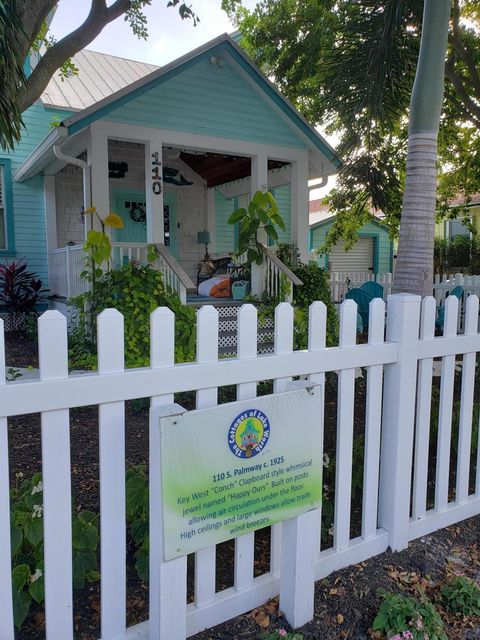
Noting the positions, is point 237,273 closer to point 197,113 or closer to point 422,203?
point 197,113

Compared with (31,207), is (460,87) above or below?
above

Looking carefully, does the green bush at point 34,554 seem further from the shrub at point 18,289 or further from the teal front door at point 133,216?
the teal front door at point 133,216

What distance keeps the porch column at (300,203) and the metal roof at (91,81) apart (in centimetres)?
458

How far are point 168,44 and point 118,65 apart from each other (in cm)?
271

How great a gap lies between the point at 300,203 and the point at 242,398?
688 cm

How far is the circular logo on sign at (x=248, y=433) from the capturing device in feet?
5.31

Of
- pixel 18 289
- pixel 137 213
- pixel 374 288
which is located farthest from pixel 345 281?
pixel 18 289

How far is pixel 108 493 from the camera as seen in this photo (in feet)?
5.19

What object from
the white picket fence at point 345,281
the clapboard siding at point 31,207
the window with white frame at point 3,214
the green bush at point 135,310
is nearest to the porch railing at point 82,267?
the clapboard siding at point 31,207

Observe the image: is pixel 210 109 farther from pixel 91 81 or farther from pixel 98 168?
pixel 91 81

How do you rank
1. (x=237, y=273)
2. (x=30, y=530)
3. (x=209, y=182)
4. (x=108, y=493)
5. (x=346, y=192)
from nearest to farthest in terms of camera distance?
(x=108, y=493) → (x=30, y=530) → (x=346, y=192) → (x=237, y=273) → (x=209, y=182)

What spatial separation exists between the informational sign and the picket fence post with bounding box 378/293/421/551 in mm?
557

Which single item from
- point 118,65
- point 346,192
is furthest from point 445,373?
point 118,65

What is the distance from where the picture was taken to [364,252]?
63.8 feet
